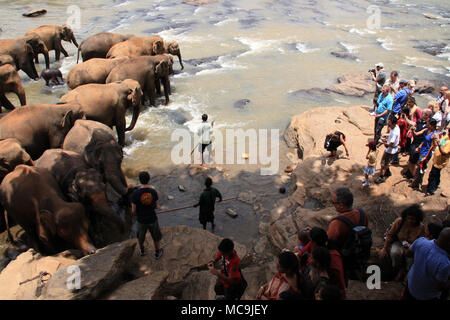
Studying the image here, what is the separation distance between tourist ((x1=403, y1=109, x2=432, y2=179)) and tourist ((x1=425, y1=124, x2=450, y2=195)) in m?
0.43

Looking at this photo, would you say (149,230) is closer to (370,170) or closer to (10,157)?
(10,157)

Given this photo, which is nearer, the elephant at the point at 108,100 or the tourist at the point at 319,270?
the tourist at the point at 319,270

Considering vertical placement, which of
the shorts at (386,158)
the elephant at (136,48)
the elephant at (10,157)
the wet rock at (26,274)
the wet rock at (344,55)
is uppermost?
the elephant at (136,48)

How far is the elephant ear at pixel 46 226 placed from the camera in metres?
5.66

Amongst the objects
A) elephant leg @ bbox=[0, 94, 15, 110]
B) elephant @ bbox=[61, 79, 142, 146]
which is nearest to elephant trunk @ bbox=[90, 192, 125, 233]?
elephant @ bbox=[61, 79, 142, 146]

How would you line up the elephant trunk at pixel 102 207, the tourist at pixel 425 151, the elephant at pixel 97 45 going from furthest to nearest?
the elephant at pixel 97 45 < the tourist at pixel 425 151 < the elephant trunk at pixel 102 207

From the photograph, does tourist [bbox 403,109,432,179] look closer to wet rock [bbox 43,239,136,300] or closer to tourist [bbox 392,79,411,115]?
tourist [bbox 392,79,411,115]

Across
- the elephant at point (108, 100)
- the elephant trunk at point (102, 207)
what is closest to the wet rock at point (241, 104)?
the elephant at point (108, 100)

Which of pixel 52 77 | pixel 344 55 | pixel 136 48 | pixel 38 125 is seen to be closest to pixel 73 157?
pixel 38 125

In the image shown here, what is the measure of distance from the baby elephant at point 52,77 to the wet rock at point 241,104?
731cm

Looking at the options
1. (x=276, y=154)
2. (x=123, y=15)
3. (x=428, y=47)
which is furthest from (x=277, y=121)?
(x=123, y=15)

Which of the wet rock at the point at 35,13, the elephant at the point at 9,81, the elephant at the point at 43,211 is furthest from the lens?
the wet rock at the point at 35,13

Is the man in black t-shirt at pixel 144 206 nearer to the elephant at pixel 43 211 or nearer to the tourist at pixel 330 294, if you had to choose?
the elephant at pixel 43 211
